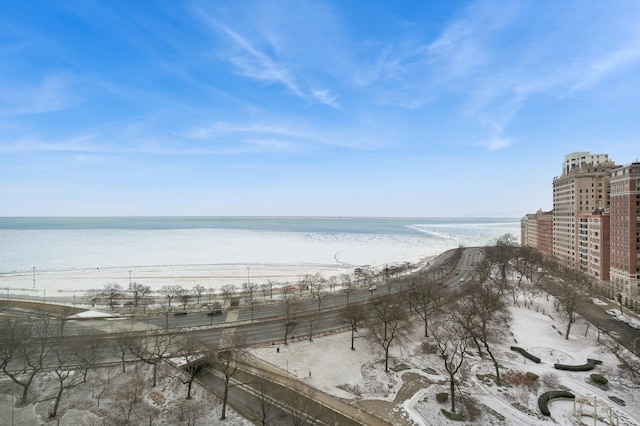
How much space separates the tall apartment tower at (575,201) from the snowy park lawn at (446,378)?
185 feet

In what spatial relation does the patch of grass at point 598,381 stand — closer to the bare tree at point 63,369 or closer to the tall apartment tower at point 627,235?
the tall apartment tower at point 627,235

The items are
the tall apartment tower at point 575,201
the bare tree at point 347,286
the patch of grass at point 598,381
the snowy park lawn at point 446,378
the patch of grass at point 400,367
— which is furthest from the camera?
the tall apartment tower at point 575,201

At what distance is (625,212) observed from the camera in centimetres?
6412

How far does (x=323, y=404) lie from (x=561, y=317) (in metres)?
45.2

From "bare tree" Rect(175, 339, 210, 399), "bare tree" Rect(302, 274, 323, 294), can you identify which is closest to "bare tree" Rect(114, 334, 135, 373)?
"bare tree" Rect(175, 339, 210, 399)

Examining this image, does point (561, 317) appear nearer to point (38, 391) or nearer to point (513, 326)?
point (513, 326)

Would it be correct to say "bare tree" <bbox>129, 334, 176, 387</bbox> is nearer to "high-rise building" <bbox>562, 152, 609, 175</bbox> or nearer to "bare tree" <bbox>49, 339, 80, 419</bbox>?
"bare tree" <bbox>49, 339, 80, 419</bbox>

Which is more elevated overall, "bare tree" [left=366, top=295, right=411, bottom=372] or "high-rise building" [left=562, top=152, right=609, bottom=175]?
"high-rise building" [left=562, top=152, right=609, bottom=175]

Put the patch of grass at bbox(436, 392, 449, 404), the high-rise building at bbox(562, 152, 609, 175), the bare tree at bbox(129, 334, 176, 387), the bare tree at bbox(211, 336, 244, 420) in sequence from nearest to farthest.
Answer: the bare tree at bbox(211, 336, 244, 420) → the patch of grass at bbox(436, 392, 449, 404) → the bare tree at bbox(129, 334, 176, 387) → the high-rise building at bbox(562, 152, 609, 175)

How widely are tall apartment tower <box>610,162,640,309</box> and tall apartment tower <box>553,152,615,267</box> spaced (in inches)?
729

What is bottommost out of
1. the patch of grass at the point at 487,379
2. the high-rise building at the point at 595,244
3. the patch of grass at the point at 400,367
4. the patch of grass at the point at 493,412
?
the patch of grass at the point at 493,412

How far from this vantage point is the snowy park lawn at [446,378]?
89.5 feet

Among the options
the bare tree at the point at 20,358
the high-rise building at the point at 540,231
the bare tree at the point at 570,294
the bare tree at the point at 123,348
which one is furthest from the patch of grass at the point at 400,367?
the high-rise building at the point at 540,231

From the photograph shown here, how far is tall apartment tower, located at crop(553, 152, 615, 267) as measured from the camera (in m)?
87.8
